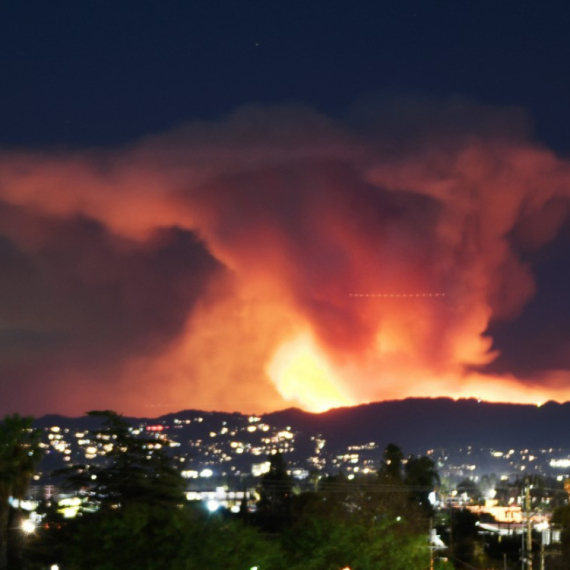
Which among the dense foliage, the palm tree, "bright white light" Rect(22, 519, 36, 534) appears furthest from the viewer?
"bright white light" Rect(22, 519, 36, 534)

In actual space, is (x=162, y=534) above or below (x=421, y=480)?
below

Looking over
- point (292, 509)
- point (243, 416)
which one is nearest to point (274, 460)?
point (292, 509)

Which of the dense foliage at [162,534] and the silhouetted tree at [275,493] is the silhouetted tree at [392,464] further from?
the dense foliage at [162,534]

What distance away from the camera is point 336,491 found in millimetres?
75438

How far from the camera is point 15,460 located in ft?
148

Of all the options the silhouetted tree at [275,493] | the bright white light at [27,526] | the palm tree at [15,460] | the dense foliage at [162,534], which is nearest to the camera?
the dense foliage at [162,534]

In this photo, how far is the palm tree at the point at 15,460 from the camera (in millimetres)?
44656

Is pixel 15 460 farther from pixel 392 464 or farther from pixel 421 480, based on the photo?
pixel 421 480

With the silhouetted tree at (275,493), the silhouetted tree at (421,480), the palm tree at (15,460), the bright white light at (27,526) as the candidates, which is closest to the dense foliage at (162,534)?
the palm tree at (15,460)

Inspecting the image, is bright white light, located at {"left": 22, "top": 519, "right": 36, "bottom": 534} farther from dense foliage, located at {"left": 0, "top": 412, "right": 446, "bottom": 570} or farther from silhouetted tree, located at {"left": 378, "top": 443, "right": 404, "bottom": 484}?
silhouetted tree, located at {"left": 378, "top": 443, "right": 404, "bottom": 484}

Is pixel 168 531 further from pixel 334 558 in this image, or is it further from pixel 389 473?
pixel 389 473

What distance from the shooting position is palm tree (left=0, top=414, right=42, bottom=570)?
147 ft

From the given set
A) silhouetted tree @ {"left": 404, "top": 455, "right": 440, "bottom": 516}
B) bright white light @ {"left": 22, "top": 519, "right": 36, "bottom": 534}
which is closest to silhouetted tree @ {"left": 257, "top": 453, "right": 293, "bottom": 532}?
silhouetted tree @ {"left": 404, "top": 455, "right": 440, "bottom": 516}

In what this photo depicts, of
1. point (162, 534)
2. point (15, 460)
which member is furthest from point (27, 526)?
point (162, 534)
